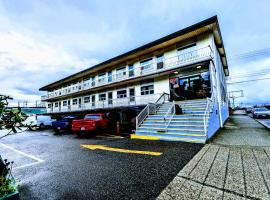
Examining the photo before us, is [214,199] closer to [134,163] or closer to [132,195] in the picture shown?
[132,195]

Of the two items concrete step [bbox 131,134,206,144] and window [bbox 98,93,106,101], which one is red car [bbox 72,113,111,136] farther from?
window [bbox 98,93,106,101]

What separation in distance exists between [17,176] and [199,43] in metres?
14.9

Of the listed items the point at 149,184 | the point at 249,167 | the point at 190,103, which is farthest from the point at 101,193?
the point at 190,103

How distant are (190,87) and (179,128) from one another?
6.46 metres

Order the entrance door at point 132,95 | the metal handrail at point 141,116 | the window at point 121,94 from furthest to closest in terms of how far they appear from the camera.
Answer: the window at point 121,94 → the entrance door at point 132,95 → the metal handrail at point 141,116

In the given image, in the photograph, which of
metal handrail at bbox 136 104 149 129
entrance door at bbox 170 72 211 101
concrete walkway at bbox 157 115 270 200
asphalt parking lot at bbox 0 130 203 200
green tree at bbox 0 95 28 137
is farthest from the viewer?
entrance door at bbox 170 72 211 101

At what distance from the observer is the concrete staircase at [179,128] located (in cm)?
777

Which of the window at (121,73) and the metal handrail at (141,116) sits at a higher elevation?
the window at (121,73)

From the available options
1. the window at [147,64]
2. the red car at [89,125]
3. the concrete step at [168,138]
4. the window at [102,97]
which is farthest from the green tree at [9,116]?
the window at [102,97]

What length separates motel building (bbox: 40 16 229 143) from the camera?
9.05 m

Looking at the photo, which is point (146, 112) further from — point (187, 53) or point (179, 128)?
point (187, 53)

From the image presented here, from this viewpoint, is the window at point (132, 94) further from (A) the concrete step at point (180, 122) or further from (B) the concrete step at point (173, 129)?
(B) the concrete step at point (173, 129)

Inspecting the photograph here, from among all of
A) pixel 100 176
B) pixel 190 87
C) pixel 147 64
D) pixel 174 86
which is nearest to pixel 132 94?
pixel 147 64

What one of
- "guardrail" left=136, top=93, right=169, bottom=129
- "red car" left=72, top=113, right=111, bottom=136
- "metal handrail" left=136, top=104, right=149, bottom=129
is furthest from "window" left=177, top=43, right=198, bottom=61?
"red car" left=72, top=113, right=111, bottom=136
